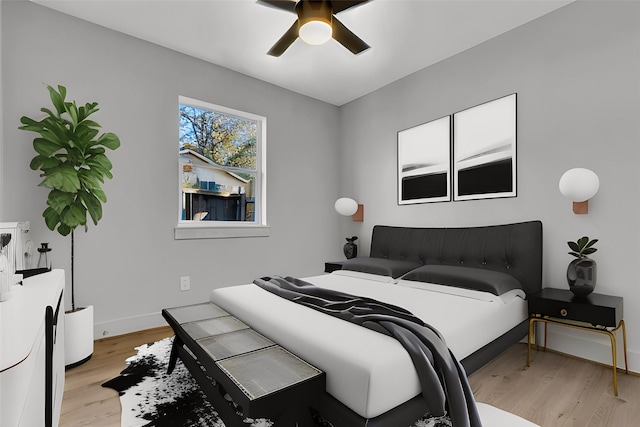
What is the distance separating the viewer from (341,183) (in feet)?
15.5

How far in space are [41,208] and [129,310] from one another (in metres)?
1.11

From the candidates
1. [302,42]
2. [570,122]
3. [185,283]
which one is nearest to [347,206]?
[302,42]

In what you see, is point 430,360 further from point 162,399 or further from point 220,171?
point 220,171

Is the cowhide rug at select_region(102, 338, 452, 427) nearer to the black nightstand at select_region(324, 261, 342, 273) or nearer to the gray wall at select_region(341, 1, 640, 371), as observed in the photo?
the gray wall at select_region(341, 1, 640, 371)

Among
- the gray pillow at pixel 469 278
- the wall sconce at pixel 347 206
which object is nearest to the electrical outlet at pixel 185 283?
the wall sconce at pixel 347 206

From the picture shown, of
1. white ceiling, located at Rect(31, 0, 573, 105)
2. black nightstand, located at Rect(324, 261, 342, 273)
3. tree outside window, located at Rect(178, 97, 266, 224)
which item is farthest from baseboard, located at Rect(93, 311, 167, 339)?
white ceiling, located at Rect(31, 0, 573, 105)

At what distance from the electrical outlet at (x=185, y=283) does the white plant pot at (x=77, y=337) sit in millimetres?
913

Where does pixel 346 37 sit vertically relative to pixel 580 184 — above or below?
above

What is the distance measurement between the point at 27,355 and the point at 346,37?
2487 mm

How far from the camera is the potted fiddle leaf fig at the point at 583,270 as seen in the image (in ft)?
7.45

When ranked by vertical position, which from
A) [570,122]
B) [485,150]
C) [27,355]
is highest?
[570,122]

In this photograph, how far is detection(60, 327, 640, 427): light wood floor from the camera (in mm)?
1737

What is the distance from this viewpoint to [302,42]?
3129 mm

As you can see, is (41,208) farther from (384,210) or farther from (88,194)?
(384,210)
